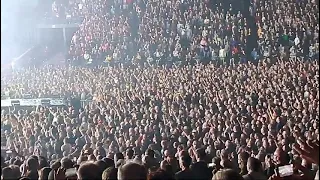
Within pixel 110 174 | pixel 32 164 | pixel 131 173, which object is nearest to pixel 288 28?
pixel 32 164

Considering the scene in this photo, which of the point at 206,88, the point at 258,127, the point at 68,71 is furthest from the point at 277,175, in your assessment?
A: the point at 68,71

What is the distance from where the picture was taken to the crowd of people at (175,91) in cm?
684

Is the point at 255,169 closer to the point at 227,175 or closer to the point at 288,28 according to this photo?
the point at 227,175

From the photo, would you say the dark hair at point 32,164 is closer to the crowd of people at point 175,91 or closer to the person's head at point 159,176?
the crowd of people at point 175,91

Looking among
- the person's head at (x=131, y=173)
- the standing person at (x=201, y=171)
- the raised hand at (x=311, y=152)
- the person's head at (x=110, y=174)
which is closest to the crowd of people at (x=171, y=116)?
the standing person at (x=201, y=171)

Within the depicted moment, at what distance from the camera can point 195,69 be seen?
14.0m

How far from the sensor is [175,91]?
12266mm

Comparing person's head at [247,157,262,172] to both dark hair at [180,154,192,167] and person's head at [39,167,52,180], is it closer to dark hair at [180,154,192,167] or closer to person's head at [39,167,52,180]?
dark hair at [180,154,192,167]

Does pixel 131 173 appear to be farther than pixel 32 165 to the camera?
No

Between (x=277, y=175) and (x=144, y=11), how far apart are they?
1313cm

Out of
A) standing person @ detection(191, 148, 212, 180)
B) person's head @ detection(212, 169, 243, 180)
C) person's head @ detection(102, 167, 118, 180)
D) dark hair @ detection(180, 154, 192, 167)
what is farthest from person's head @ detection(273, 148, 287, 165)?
person's head @ detection(102, 167, 118, 180)

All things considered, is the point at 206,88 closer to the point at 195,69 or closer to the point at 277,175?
the point at 195,69

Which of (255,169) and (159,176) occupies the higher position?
(159,176)

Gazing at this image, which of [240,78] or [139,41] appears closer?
[240,78]
